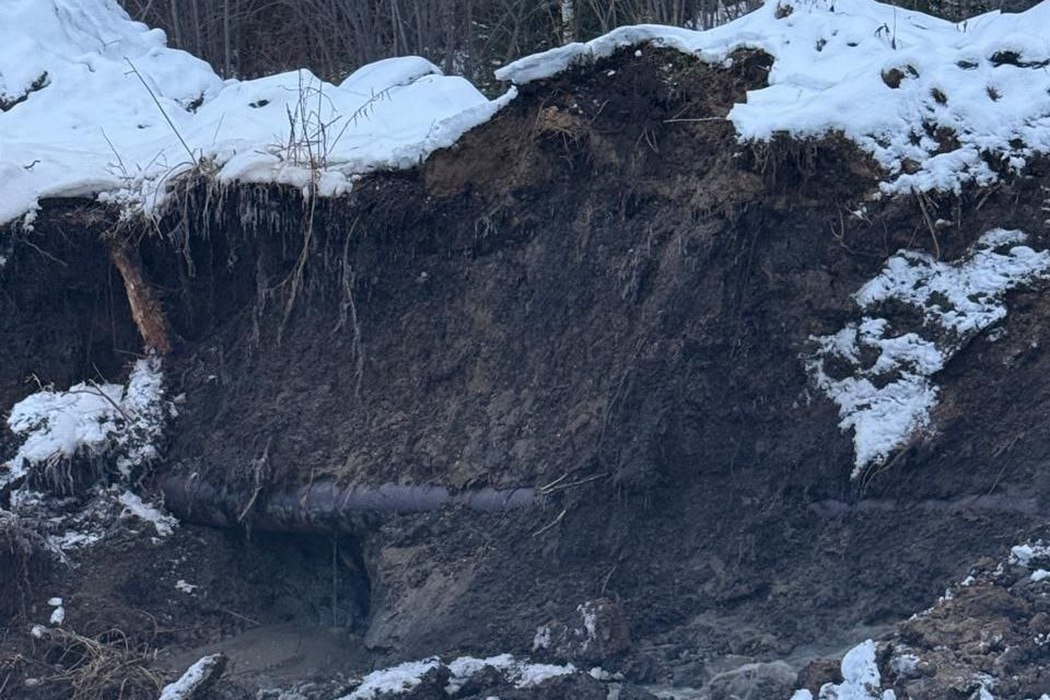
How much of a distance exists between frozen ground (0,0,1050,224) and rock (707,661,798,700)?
1.85m

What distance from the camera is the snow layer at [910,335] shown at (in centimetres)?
573

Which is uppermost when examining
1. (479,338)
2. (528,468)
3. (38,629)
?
(479,338)

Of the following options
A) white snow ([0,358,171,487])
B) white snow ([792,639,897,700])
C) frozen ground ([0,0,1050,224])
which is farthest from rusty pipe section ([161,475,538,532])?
white snow ([792,639,897,700])

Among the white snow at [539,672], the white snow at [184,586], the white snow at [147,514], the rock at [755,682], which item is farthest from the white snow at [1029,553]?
the white snow at [147,514]

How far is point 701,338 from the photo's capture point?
613cm

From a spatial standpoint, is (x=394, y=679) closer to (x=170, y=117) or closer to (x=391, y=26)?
(x=170, y=117)

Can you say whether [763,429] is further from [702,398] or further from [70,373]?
[70,373]

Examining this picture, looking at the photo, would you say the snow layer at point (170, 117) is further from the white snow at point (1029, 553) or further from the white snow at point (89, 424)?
the white snow at point (1029, 553)

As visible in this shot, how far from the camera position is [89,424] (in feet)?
22.2

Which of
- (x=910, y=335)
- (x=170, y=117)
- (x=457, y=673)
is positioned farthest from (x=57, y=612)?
(x=910, y=335)

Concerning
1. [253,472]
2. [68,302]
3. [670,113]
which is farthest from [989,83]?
[68,302]

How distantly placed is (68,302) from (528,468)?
2.36 meters

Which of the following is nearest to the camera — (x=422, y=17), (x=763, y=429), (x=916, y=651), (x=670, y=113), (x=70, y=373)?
(x=916, y=651)

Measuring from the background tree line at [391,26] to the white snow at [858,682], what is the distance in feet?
14.8
